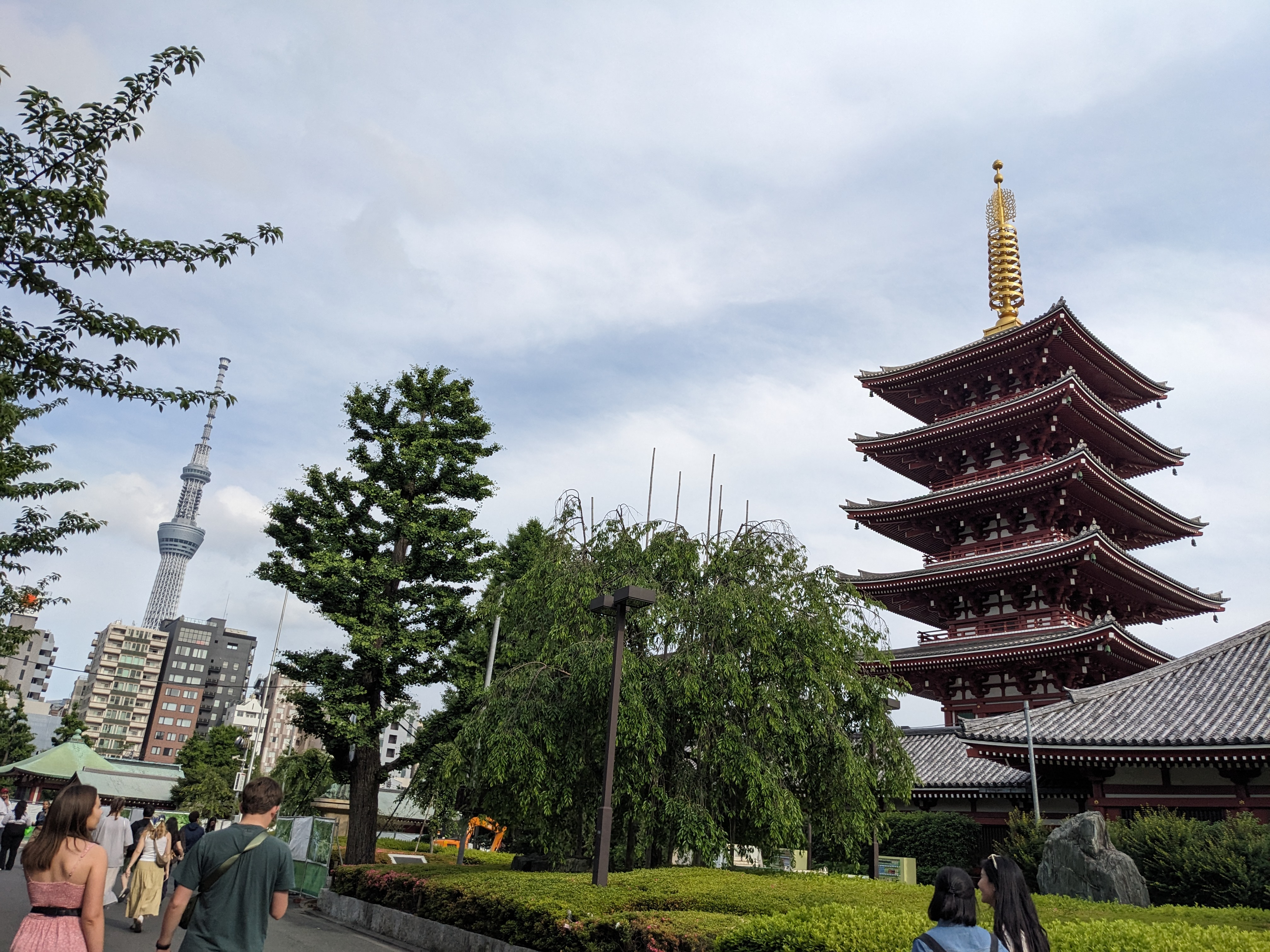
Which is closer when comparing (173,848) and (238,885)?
(238,885)

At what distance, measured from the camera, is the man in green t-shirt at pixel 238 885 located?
4418 millimetres

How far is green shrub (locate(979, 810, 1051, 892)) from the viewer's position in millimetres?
16797

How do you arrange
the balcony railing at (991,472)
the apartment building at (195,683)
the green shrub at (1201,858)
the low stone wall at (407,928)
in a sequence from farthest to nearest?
the apartment building at (195,683), the balcony railing at (991,472), the green shrub at (1201,858), the low stone wall at (407,928)

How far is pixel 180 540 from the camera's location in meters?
180

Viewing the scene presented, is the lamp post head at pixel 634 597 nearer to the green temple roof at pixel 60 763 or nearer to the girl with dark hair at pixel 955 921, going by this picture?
the girl with dark hair at pixel 955 921

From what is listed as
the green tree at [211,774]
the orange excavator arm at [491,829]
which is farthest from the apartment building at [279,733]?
the orange excavator arm at [491,829]

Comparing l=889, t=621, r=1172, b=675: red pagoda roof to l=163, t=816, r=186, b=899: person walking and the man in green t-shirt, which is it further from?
the man in green t-shirt

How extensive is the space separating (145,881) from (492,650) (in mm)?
8068

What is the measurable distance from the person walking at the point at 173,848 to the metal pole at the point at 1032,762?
16.1m

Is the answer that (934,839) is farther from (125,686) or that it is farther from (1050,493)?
(125,686)

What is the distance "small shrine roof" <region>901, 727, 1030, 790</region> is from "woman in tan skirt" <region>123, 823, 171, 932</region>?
14818mm

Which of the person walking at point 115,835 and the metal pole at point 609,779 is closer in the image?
the metal pole at point 609,779

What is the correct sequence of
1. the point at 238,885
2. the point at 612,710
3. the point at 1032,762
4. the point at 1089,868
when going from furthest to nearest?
the point at 1032,762
the point at 1089,868
the point at 612,710
the point at 238,885

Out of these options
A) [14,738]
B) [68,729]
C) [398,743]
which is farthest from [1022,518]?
[398,743]
